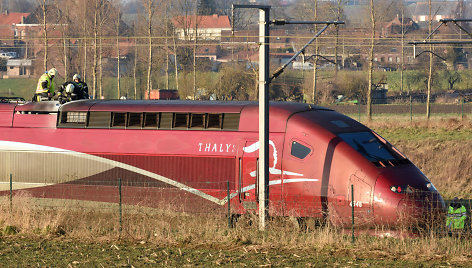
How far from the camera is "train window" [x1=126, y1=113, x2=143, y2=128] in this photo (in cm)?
2012

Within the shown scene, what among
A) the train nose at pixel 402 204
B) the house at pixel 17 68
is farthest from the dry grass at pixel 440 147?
the house at pixel 17 68

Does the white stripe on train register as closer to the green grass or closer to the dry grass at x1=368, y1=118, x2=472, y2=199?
the green grass

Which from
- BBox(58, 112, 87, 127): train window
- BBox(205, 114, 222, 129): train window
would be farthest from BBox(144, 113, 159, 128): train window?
BBox(58, 112, 87, 127): train window

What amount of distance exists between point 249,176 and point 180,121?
2.58m

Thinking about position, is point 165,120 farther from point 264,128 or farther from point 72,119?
point 264,128

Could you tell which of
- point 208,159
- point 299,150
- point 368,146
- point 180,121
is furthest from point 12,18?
point 368,146

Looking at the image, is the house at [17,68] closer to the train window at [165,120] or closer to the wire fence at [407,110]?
the wire fence at [407,110]

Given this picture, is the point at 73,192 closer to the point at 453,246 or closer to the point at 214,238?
the point at 214,238

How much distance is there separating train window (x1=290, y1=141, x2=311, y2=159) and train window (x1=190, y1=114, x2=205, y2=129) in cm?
266

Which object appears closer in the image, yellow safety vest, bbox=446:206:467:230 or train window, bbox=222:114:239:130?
yellow safety vest, bbox=446:206:467:230

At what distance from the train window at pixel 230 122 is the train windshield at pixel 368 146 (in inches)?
108

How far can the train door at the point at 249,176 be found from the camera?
18406 mm

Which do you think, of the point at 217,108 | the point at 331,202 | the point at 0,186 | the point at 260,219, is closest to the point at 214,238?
the point at 260,219

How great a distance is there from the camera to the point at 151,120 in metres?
20.1
